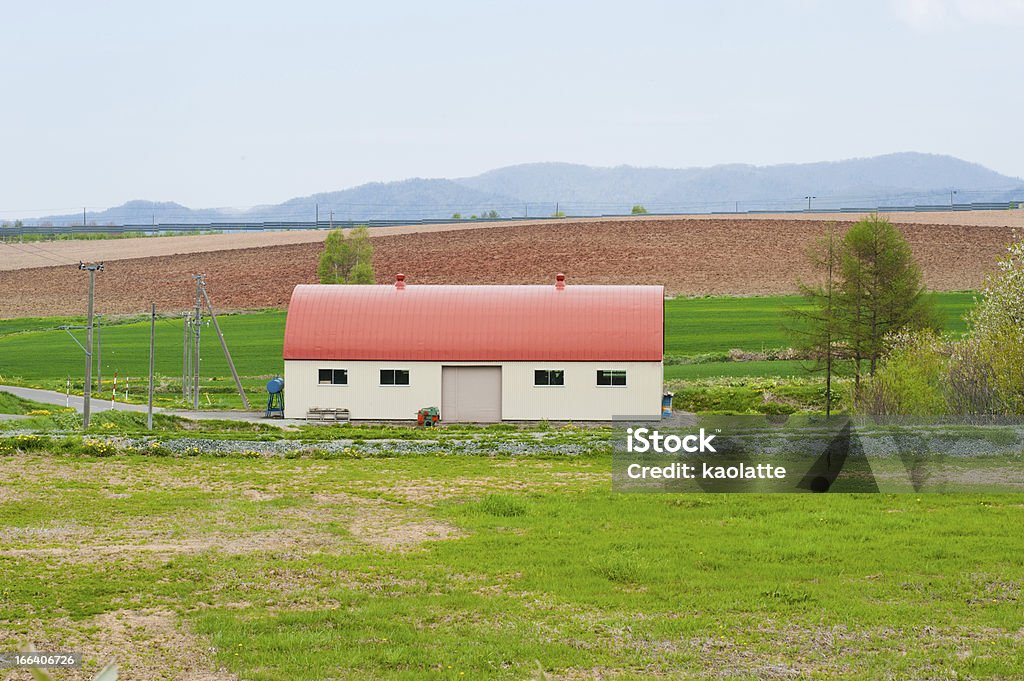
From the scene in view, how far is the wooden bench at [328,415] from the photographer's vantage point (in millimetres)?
47594

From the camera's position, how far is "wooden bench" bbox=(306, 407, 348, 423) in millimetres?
47594

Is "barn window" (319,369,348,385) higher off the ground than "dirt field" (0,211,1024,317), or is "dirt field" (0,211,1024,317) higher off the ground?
"dirt field" (0,211,1024,317)

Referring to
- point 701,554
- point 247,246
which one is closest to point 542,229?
point 247,246

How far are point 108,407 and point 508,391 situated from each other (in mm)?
17369

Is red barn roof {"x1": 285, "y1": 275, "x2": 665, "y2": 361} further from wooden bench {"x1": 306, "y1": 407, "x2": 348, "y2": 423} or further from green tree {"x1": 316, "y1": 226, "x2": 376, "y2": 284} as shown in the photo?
green tree {"x1": 316, "y1": 226, "x2": 376, "y2": 284}

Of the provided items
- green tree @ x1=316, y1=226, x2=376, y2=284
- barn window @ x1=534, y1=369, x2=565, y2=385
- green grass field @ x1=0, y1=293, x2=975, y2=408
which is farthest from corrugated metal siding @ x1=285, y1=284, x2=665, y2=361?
green tree @ x1=316, y1=226, x2=376, y2=284

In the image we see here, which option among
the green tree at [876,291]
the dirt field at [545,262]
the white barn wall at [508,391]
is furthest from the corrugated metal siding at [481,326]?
the dirt field at [545,262]

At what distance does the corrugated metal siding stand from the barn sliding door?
0.66 metres

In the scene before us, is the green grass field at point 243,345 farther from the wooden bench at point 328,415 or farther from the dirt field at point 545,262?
the dirt field at point 545,262

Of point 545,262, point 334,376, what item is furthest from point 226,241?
point 334,376

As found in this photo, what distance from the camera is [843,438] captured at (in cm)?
3378

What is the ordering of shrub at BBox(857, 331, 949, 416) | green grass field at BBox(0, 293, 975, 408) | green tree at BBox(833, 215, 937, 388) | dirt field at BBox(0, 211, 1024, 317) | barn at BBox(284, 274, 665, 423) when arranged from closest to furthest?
shrub at BBox(857, 331, 949, 416), barn at BBox(284, 274, 665, 423), green tree at BBox(833, 215, 937, 388), green grass field at BBox(0, 293, 975, 408), dirt field at BBox(0, 211, 1024, 317)

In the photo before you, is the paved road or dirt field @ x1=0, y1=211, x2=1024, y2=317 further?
dirt field @ x1=0, y1=211, x2=1024, y2=317

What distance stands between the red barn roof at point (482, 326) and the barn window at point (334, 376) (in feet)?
2.09
